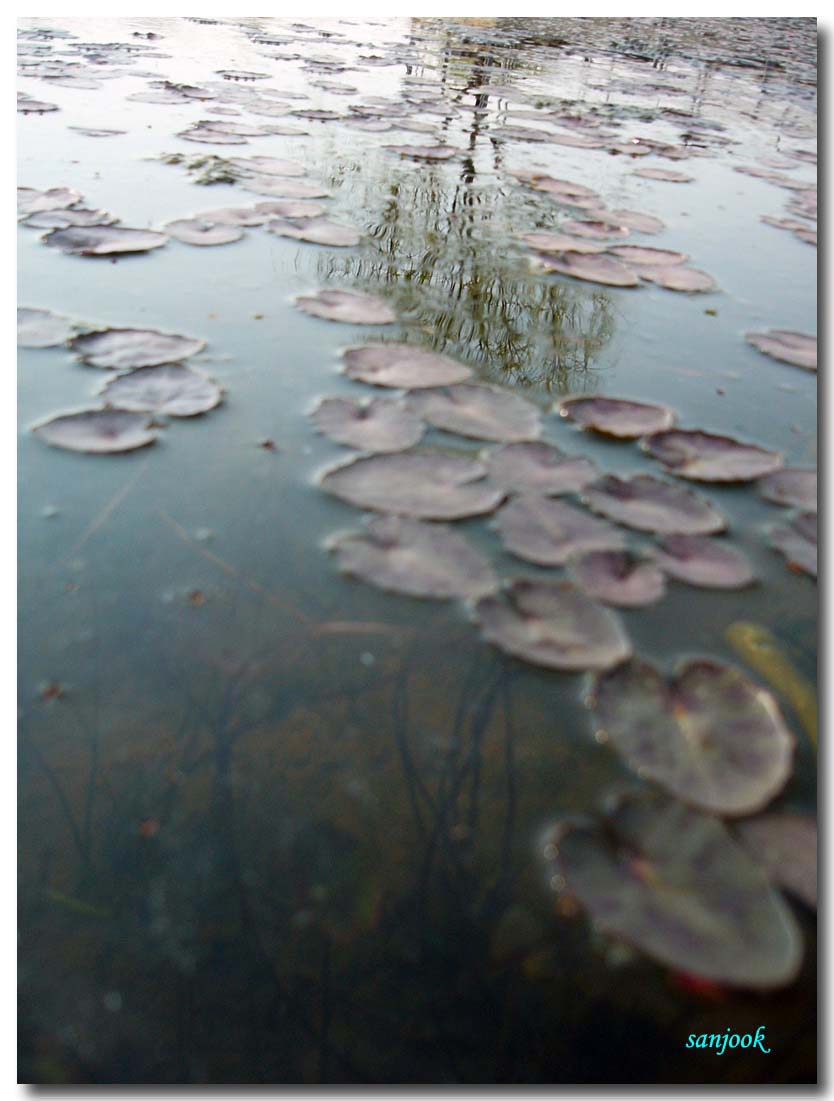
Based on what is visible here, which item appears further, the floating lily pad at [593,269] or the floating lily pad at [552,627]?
A: the floating lily pad at [593,269]

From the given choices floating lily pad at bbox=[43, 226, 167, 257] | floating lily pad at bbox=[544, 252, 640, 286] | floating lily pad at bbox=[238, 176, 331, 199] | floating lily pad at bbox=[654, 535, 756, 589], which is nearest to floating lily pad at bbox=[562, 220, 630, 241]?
floating lily pad at bbox=[544, 252, 640, 286]

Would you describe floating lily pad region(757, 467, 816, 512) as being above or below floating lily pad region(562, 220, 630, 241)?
below

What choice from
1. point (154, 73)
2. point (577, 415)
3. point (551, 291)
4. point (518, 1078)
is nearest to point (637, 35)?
point (154, 73)

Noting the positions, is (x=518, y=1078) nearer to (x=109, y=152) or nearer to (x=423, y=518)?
(x=423, y=518)

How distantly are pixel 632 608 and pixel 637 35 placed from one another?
12194mm

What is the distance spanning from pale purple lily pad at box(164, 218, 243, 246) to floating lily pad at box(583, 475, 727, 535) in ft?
6.27

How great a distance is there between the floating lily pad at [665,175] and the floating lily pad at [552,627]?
3.65 m

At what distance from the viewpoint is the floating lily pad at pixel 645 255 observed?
3.14 meters

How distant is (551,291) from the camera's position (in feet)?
9.34

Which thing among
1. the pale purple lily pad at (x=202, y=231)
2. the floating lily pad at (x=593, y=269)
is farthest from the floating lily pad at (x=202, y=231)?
the floating lily pad at (x=593, y=269)

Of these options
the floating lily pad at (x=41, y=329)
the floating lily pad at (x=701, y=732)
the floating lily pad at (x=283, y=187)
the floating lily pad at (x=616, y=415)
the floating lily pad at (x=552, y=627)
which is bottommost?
the floating lily pad at (x=701, y=732)

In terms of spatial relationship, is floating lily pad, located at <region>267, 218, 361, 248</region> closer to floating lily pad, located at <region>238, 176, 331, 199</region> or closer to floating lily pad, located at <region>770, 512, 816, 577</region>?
floating lily pad, located at <region>238, 176, 331, 199</region>

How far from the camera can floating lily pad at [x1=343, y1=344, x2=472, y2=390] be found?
2184 mm

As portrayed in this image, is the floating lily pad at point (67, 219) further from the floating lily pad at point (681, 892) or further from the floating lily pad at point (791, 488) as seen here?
the floating lily pad at point (681, 892)
